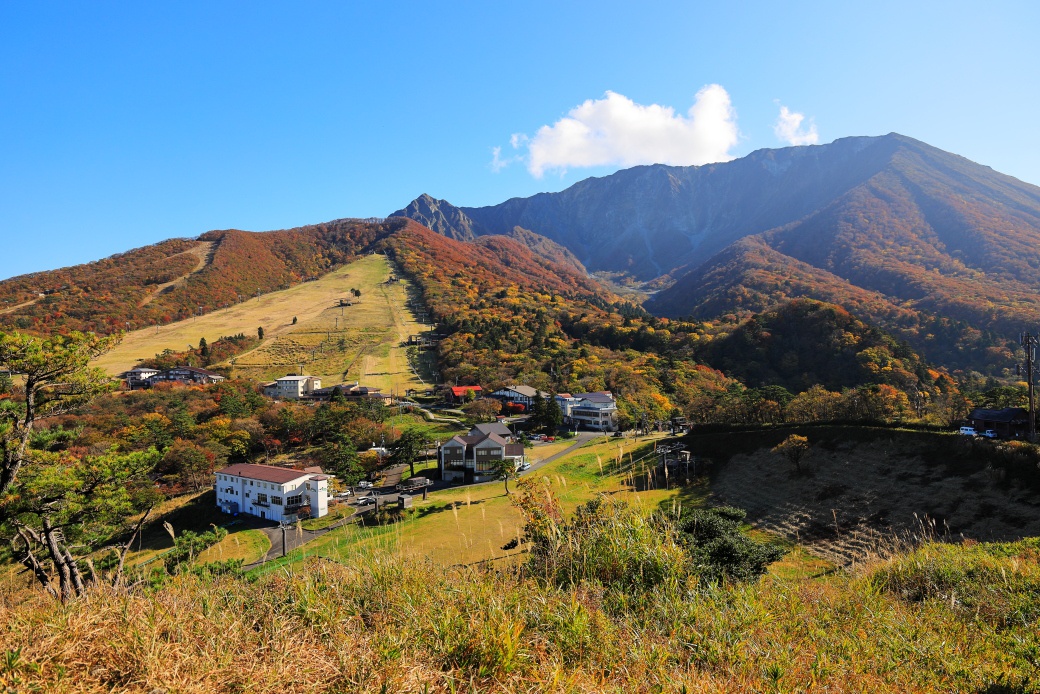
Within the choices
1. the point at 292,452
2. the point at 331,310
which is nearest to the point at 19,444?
the point at 292,452

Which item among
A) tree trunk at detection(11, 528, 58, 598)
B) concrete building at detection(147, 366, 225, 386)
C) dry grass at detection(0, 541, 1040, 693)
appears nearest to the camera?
dry grass at detection(0, 541, 1040, 693)

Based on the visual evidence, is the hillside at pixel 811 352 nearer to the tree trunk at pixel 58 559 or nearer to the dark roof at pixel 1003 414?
the dark roof at pixel 1003 414

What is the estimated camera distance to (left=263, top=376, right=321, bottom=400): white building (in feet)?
190

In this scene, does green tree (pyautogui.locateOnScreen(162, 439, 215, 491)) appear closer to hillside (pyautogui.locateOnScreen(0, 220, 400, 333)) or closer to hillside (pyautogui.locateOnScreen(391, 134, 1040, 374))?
hillside (pyautogui.locateOnScreen(0, 220, 400, 333))

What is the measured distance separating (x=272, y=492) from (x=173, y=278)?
9838 centimetres

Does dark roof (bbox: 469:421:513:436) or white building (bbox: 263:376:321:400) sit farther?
white building (bbox: 263:376:321:400)

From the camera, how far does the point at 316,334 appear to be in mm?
82312

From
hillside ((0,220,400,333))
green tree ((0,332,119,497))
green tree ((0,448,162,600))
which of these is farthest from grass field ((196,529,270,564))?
hillside ((0,220,400,333))

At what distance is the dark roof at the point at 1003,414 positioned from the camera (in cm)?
Result: 2231

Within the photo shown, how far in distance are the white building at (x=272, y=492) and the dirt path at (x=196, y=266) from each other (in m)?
80.1

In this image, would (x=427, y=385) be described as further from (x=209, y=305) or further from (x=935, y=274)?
(x=935, y=274)

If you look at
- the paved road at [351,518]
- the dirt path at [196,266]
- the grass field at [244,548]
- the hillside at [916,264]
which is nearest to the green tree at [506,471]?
the paved road at [351,518]

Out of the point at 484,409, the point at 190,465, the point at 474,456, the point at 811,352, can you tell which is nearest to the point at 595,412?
the point at 484,409

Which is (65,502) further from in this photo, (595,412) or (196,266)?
(196,266)
